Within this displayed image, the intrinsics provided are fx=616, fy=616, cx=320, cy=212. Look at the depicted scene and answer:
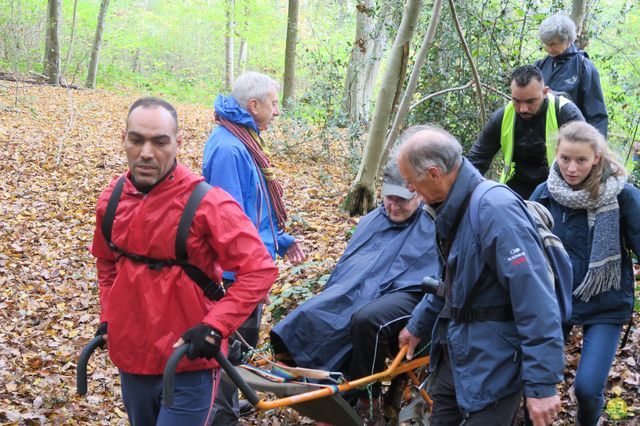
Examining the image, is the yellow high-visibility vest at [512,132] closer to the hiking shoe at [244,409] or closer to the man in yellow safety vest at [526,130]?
the man in yellow safety vest at [526,130]

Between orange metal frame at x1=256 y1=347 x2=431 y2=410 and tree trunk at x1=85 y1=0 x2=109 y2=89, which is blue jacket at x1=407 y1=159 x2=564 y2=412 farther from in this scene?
tree trunk at x1=85 y1=0 x2=109 y2=89

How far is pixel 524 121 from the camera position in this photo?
4.89 m

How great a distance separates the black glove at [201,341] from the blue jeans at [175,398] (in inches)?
11.0

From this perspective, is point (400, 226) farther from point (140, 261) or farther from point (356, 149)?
point (356, 149)

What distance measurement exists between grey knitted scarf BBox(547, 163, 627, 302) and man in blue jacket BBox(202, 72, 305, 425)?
195 centimetres

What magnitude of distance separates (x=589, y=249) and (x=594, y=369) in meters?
0.71

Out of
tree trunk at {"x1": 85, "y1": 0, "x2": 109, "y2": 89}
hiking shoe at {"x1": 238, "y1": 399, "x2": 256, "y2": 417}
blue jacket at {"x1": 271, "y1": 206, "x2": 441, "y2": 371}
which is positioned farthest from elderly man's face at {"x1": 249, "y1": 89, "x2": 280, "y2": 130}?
tree trunk at {"x1": 85, "y1": 0, "x2": 109, "y2": 89}

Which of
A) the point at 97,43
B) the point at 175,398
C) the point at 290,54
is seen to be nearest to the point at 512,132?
the point at 175,398

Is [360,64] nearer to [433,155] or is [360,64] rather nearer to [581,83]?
[581,83]

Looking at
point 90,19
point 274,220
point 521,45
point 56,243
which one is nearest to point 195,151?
point 56,243

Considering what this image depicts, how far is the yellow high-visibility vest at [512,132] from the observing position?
4703mm

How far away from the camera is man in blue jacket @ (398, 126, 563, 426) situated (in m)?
2.54

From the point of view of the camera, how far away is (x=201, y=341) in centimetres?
250

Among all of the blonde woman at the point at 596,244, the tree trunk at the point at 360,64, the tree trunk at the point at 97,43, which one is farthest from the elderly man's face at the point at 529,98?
the tree trunk at the point at 97,43
